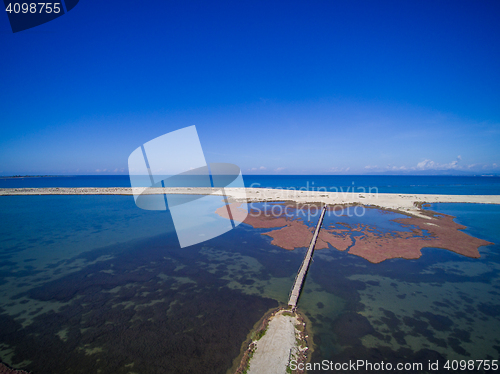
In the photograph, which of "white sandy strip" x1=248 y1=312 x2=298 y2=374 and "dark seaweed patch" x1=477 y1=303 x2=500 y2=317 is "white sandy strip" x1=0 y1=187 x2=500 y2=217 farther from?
"white sandy strip" x1=248 y1=312 x2=298 y2=374

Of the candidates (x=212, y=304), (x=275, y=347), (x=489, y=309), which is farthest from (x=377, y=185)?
(x=275, y=347)

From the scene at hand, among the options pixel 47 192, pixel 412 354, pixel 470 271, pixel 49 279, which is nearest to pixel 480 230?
pixel 470 271

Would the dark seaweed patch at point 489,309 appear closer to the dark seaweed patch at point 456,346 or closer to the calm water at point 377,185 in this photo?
the dark seaweed patch at point 456,346

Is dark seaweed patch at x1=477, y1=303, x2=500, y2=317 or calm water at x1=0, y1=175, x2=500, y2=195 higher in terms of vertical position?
dark seaweed patch at x1=477, y1=303, x2=500, y2=317

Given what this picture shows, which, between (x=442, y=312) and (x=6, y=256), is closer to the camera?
(x=442, y=312)

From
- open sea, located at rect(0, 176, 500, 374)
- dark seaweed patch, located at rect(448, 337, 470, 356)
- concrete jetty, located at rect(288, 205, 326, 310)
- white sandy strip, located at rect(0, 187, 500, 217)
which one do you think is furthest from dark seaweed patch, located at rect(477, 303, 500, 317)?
white sandy strip, located at rect(0, 187, 500, 217)

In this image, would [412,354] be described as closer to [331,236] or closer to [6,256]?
[331,236]
